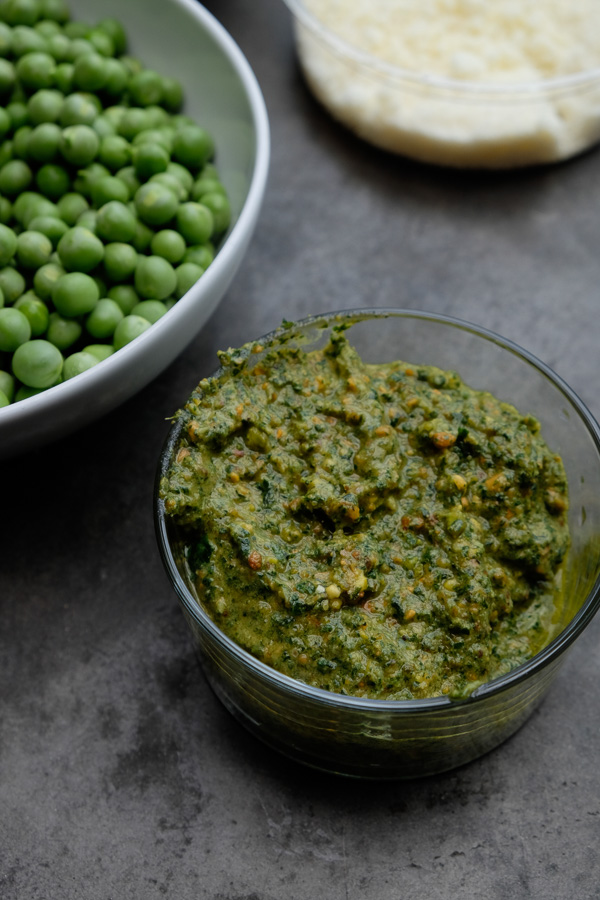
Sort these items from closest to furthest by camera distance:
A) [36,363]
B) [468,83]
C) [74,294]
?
[36,363] < [74,294] < [468,83]

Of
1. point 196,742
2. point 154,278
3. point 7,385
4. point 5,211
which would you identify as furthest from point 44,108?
point 196,742

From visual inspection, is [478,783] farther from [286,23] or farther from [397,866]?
[286,23]

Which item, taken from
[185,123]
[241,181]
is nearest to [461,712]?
[241,181]

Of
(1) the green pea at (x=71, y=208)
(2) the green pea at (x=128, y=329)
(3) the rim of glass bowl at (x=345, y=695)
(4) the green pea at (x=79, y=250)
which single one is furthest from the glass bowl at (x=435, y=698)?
(1) the green pea at (x=71, y=208)

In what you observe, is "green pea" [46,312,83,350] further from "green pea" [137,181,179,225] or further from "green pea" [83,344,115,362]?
"green pea" [137,181,179,225]

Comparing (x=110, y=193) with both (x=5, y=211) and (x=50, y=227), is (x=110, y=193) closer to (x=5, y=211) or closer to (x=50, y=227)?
(x=50, y=227)
